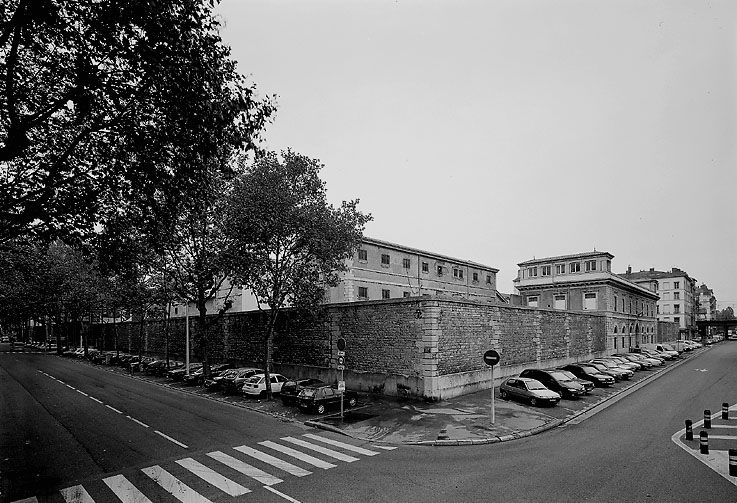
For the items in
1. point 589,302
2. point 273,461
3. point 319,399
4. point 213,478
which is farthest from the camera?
point 589,302

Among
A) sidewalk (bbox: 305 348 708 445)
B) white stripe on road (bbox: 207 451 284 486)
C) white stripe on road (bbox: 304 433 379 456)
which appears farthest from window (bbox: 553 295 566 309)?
white stripe on road (bbox: 207 451 284 486)

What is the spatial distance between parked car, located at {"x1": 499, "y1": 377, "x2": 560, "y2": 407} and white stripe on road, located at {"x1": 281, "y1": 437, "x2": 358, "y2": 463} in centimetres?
1313

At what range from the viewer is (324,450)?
1579cm

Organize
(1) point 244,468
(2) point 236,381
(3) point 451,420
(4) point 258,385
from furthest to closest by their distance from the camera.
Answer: (2) point 236,381, (4) point 258,385, (3) point 451,420, (1) point 244,468

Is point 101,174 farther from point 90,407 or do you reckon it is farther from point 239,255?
point 90,407

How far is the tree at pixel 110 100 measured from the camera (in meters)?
11.5

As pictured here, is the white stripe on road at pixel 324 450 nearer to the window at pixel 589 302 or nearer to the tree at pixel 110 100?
the tree at pixel 110 100

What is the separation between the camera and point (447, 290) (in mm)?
59094

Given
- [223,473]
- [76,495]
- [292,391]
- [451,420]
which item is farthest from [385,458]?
[292,391]

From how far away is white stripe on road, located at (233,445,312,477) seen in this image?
13273 mm

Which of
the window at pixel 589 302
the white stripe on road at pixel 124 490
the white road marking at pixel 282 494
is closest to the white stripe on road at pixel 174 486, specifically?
the white stripe on road at pixel 124 490

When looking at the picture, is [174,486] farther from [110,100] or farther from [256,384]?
[256,384]

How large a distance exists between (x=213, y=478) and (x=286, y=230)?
15.7 m

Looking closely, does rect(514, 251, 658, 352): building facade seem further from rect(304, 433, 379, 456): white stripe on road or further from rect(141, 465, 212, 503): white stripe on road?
rect(141, 465, 212, 503): white stripe on road
